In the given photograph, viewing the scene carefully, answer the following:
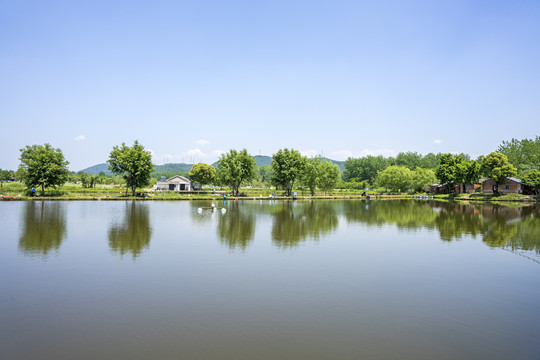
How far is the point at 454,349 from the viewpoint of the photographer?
7680mm

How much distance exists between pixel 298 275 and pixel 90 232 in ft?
55.6

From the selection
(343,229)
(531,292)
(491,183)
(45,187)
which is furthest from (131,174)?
(491,183)

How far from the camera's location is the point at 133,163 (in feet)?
219

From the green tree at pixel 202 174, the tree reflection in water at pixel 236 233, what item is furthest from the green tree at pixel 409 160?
the tree reflection in water at pixel 236 233

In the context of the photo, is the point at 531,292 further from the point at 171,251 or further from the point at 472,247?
the point at 171,251

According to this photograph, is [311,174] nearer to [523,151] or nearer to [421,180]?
[421,180]

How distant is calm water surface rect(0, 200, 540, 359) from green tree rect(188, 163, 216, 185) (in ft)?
316

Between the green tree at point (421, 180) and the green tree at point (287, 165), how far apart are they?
132 ft

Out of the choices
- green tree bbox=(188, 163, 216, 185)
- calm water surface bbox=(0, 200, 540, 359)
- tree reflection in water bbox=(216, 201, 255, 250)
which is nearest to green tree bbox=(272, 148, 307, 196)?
green tree bbox=(188, 163, 216, 185)

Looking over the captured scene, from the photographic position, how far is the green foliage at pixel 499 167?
234ft

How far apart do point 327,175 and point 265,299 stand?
254 ft

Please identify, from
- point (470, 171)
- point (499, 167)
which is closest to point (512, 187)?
point (499, 167)

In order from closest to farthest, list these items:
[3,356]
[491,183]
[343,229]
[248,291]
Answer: [3,356], [248,291], [343,229], [491,183]

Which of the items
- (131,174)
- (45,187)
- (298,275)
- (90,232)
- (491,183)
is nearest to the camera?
(298,275)
